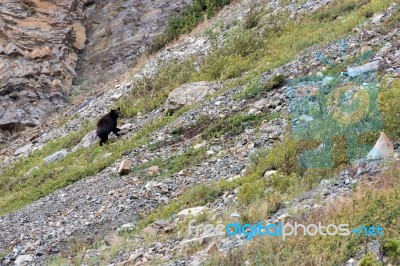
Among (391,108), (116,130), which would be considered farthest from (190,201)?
(116,130)

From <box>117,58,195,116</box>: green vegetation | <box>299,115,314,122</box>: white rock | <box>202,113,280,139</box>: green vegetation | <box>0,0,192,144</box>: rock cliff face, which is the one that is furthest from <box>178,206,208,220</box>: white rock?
<box>0,0,192,144</box>: rock cliff face

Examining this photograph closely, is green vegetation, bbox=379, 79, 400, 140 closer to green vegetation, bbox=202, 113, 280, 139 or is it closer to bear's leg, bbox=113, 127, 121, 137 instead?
green vegetation, bbox=202, 113, 280, 139

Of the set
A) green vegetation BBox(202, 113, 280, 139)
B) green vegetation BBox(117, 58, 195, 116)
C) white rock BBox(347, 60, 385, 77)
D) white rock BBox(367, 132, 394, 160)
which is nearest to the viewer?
white rock BBox(367, 132, 394, 160)

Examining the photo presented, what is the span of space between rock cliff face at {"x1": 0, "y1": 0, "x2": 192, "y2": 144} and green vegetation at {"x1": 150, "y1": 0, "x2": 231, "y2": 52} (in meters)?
1.19

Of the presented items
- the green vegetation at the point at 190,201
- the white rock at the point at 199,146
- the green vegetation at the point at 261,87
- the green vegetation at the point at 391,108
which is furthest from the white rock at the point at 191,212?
the green vegetation at the point at 261,87

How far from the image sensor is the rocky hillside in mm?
6383

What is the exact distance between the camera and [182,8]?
25.0 meters

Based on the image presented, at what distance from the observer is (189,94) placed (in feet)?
48.5

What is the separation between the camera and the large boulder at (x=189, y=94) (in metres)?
14.5

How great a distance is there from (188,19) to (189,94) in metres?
8.95

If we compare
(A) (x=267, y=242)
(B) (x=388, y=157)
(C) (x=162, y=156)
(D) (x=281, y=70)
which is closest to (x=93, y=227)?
(C) (x=162, y=156)

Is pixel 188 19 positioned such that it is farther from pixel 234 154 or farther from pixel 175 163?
pixel 234 154

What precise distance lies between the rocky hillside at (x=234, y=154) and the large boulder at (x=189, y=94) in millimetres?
48

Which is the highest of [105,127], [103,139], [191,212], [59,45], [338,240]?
[59,45]
